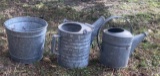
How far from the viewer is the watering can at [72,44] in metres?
2.75

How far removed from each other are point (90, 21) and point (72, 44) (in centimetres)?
136

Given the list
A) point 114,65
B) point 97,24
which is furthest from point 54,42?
point 114,65

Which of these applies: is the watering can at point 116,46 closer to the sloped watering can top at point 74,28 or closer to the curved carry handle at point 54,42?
the sloped watering can top at point 74,28

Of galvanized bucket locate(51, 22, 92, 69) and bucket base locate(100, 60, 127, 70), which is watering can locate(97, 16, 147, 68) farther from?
galvanized bucket locate(51, 22, 92, 69)

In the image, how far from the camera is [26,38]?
109 inches

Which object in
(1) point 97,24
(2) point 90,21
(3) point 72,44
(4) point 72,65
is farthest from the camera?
(2) point 90,21

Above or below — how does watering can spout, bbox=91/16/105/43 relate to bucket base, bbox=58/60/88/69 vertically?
above

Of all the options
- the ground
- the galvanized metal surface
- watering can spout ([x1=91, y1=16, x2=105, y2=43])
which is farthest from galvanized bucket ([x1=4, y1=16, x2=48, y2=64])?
the galvanized metal surface

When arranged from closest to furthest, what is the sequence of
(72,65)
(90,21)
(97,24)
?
(72,65)
(97,24)
(90,21)

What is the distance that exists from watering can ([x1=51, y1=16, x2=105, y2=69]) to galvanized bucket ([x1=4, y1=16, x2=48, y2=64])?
17 centimetres

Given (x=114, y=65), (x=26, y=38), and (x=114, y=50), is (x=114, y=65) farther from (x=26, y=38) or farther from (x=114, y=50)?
(x=26, y=38)

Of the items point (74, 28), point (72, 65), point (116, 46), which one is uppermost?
point (74, 28)

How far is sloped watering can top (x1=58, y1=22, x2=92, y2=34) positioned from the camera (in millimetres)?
2765

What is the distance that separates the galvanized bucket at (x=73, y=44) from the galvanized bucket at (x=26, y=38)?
0.55 feet
